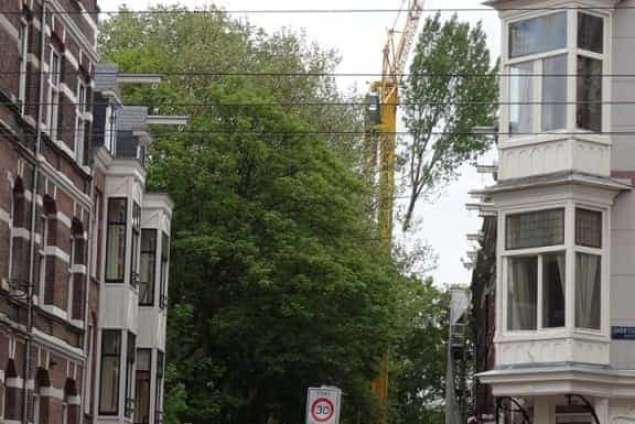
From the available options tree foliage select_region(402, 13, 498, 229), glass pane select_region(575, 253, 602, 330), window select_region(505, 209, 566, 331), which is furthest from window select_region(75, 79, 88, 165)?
tree foliage select_region(402, 13, 498, 229)

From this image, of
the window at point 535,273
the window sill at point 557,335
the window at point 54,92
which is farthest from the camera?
the window at point 54,92

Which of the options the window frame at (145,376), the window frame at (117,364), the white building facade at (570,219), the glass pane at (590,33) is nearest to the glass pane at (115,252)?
the window frame at (117,364)

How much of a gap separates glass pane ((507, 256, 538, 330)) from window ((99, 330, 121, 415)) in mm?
13149

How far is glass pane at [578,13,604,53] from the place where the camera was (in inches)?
1478

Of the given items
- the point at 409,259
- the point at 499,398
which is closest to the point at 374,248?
the point at 409,259

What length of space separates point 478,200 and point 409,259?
→ 2078cm

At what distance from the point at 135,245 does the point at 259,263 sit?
35.4 ft

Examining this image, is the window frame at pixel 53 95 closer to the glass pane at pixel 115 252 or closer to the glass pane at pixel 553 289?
the glass pane at pixel 115 252

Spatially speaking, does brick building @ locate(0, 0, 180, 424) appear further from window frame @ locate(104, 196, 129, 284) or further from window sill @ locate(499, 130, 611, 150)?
window sill @ locate(499, 130, 611, 150)

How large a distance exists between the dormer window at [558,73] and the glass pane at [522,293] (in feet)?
8.07

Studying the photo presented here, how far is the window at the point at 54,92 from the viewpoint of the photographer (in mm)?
41178

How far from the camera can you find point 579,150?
37.1 meters

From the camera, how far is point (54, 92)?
137 ft

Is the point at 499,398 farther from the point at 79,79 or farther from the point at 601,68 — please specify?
the point at 79,79
